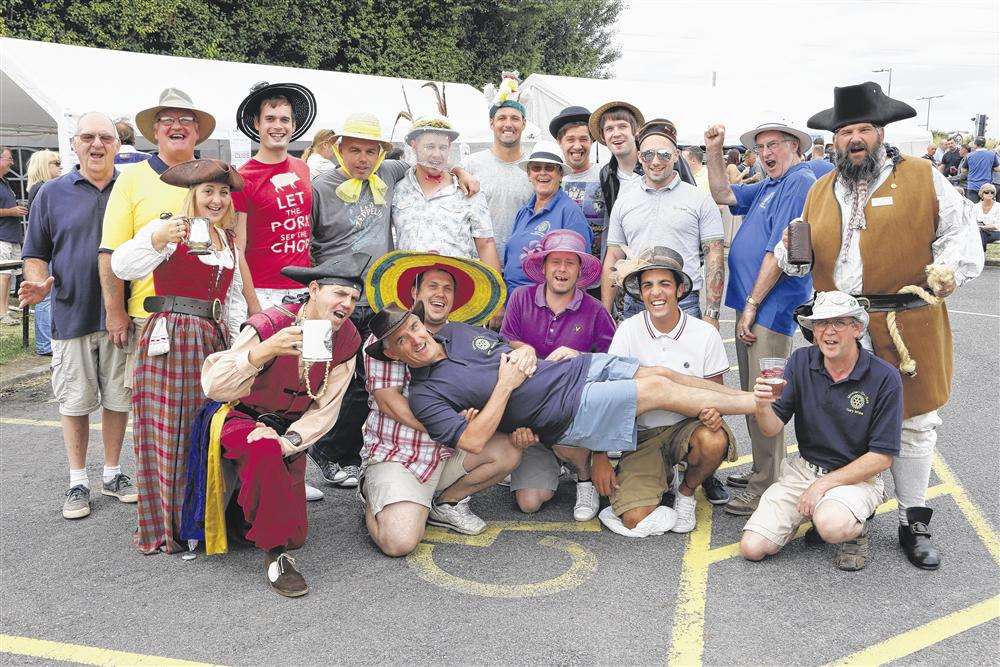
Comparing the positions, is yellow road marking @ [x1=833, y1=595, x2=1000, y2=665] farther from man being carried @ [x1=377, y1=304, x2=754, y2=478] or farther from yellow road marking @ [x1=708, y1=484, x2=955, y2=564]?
man being carried @ [x1=377, y1=304, x2=754, y2=478]

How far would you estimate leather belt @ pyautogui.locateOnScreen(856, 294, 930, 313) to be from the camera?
12.6 feet

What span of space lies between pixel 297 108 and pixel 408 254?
1.33 metres

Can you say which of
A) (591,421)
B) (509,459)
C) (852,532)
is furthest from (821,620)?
(509,459)

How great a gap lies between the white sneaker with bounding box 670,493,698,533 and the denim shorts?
397 mm

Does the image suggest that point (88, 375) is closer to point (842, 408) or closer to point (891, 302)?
point (842, 408)

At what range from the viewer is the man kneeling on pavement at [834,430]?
364 cm

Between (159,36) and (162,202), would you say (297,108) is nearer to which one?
(162,202)

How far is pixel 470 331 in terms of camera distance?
13.8 feet

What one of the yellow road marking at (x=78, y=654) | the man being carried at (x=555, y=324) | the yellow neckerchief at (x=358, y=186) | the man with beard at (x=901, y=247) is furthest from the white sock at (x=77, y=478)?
the man with beard at (x=901, y=247)

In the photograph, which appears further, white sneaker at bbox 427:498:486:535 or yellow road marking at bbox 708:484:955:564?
white sneaker at bbox 427:498:486:535

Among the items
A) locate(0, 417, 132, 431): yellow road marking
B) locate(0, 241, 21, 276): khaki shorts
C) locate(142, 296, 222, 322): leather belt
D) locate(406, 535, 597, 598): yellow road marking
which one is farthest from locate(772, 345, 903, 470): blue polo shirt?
locate(0, 241, 21, 276): khaki shorts

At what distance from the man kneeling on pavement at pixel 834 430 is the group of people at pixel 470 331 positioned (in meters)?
0.01

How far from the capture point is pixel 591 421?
4047 mm

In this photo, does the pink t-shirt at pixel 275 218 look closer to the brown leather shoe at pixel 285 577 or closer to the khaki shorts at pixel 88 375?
the khaki shorts at pixel 88 375
